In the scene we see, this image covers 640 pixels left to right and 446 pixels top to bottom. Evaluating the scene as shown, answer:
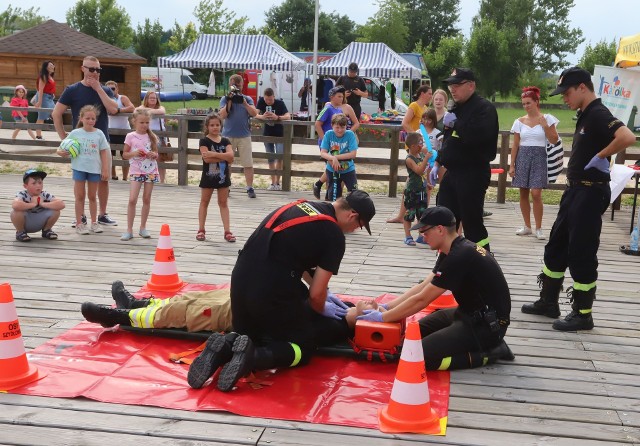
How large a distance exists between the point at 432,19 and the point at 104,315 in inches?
3046

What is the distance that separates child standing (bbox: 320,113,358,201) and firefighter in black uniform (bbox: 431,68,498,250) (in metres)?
3.17

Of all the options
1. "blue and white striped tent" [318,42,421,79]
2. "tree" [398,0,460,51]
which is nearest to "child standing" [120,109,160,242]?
"blue and white striped tent" [318,42,421,79]

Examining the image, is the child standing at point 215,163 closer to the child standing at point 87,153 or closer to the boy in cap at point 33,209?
the child standing at point 87,153

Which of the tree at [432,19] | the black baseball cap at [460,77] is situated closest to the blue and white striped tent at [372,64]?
the black baseball cap at [460,77]

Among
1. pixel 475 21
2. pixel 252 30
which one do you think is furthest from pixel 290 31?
pixel 475 21

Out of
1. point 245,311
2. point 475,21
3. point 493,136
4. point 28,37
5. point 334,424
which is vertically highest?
point 475,21

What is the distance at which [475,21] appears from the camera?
7862cm

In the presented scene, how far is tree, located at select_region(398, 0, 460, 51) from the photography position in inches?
3049

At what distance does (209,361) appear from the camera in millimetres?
4414

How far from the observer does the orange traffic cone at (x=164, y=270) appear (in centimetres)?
664

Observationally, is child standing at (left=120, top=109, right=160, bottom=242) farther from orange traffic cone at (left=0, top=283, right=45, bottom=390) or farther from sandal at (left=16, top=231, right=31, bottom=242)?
orange traffic cone at (left=0, top=283, right=45, bottom=390)

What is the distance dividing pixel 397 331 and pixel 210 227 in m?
5.05

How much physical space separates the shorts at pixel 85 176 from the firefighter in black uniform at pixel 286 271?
4.41m

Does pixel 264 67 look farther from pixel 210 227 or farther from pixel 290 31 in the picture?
pixel 290 31
